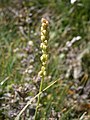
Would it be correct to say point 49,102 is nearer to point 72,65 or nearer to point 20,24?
point 72,65

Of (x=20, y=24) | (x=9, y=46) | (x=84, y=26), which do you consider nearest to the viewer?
(x=9, y=46)

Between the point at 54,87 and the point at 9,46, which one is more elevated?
the point at 9,46

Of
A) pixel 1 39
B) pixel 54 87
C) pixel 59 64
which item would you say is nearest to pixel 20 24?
pixel 1 39

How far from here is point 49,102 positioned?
8.82 feet

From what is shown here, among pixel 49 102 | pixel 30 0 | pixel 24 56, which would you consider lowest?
pixel 49 102

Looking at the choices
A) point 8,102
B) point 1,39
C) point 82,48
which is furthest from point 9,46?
point 8,102

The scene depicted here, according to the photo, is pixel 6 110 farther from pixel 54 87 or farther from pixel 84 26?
pixel 84 26

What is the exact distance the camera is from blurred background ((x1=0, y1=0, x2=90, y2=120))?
97.5 inches

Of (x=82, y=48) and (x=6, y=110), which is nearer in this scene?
(x=6, y=110)

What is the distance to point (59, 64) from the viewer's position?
3615 millimetres

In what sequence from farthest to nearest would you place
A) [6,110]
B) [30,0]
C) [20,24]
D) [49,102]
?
[30,0] → [20,24] → [49,102] → [6,110]

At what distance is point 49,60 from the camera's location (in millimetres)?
3518

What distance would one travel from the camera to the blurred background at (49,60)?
248 cm

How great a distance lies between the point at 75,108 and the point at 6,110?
0.80 meters
